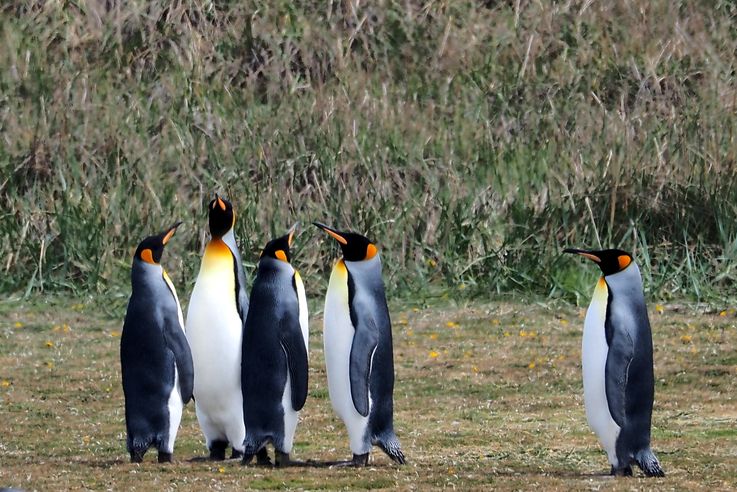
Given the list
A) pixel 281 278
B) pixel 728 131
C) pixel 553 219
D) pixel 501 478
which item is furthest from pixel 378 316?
pixel 728 131

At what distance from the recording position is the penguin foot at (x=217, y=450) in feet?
24.0

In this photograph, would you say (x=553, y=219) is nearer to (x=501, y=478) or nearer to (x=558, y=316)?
(x=558, y=316)

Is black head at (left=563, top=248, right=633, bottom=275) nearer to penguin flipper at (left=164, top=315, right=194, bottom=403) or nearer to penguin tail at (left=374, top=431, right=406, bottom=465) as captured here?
penguin tail at (left=374, top=431, right=406, bottom=465)

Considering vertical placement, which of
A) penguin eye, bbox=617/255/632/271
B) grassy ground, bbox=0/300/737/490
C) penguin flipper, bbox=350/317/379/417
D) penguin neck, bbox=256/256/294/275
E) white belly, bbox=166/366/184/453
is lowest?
grassy ground, bbox=0/300/737/490

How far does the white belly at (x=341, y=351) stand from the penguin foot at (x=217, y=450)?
0.64 meters

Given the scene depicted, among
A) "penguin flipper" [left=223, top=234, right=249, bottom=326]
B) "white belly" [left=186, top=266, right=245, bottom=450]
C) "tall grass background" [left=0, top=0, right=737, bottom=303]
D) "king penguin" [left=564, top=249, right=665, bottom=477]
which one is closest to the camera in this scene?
"king penguin" [left=564, top=249, right=665, bottom=477]

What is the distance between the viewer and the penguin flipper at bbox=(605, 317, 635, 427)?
6824mm

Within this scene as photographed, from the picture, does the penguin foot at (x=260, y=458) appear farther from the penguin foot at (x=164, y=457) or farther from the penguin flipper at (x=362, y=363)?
the penguin flipper at (x=362, y=363)

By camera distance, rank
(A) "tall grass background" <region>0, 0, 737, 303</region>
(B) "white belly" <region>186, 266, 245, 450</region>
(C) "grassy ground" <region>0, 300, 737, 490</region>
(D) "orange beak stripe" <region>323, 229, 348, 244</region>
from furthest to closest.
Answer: (A) "tall grass background" <region>0, 0, 737, 303</region> < (B) "white belly" <region>186, 266, 245, 450</region> < (D) "orange beak stripe" <region>323, 229, 348, 244</region> < (C) "grassy ground" <region>0, 300, 737, 490</region>

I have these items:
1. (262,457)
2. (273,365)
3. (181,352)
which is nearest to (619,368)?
(273,365)

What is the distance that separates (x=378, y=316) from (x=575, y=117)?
9.49m

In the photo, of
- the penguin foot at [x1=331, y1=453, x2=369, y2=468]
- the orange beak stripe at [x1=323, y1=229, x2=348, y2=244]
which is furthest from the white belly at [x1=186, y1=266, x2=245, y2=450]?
the orange beak stripe at [x1=323, y1=229, x2=348, y2=244]

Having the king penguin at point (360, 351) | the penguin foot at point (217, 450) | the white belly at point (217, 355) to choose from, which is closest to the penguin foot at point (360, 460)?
the king penguin at point (360, 351)

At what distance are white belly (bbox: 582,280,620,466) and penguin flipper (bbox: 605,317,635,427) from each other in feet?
0.20
